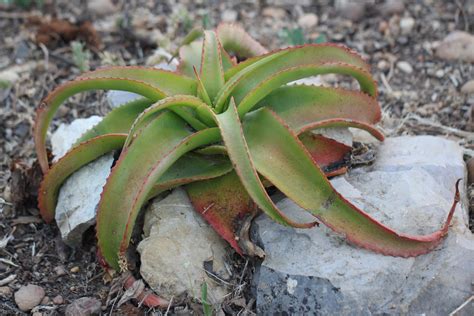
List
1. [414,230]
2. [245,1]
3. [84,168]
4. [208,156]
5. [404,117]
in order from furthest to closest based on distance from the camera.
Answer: [245,1], [404,117], [84,168], [208,156], [414,230]

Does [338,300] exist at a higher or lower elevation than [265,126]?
lower

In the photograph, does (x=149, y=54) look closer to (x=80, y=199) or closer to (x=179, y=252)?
(x=80, y=199)

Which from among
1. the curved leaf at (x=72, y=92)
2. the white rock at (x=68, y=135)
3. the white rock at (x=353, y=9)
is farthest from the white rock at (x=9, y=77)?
the white rock at (x=353, y=9)

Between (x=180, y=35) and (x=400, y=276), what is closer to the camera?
(x=400, y=276)

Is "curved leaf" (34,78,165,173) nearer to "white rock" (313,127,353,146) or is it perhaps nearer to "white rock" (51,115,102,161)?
"white rock" (51,115,102,161)

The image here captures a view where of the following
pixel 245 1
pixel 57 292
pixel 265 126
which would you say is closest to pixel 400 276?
pixel 265 126

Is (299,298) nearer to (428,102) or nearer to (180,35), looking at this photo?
(428,102)

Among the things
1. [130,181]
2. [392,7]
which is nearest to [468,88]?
[392,7]
